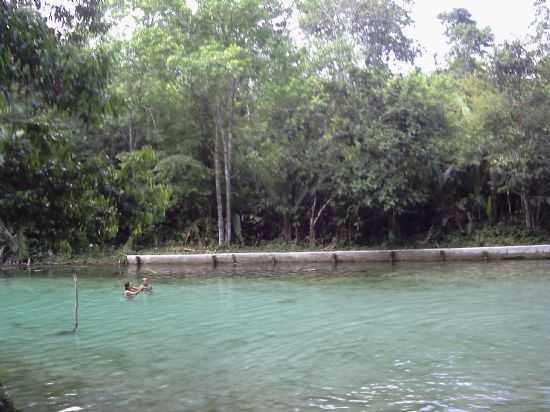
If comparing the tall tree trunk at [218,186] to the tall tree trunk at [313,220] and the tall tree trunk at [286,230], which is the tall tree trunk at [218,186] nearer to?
the tall tree trunk at [286,230]

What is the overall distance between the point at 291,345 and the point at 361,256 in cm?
1270

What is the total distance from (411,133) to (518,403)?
55.3 feet

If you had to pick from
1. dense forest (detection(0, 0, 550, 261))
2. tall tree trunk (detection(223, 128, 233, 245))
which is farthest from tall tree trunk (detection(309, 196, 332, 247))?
tall tree trunk (detection(223, 128, 233, 245))

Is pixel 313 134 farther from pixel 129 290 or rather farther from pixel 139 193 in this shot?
pixel 139 193

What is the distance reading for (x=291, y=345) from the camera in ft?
33.2

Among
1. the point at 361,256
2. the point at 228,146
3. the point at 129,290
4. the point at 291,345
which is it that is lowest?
the point at 291,345

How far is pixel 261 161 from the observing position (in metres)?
25.6

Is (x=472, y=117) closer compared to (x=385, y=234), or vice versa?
(x=472, y=117)

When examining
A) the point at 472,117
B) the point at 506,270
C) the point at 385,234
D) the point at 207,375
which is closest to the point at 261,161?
the point at 385,234

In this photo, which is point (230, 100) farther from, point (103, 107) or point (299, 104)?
point (103, 107)

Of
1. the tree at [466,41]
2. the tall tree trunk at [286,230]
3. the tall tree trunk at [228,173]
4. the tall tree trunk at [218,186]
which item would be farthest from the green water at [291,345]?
the tree at [466,41]

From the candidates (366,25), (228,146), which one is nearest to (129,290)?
(228,146)

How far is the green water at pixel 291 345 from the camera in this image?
7.18 meters

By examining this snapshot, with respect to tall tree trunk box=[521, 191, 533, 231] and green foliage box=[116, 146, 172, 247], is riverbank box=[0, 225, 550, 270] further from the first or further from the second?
green foliage box=[116, 146, 172, 247]
